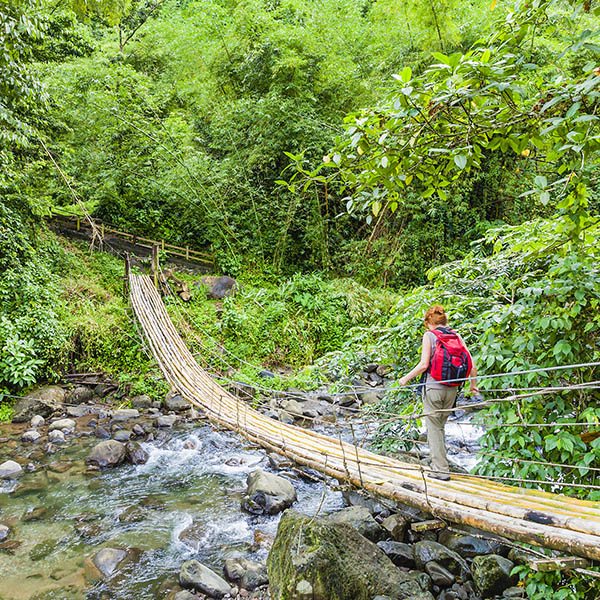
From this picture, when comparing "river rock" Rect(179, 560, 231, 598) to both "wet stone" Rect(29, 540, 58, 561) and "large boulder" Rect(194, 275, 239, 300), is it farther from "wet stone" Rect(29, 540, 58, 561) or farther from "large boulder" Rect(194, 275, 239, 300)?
"large boulder" Rect(194, 275, 239, 300)

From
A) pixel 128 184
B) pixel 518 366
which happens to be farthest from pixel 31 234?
pixel 518 366

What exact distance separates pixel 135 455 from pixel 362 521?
2418mm

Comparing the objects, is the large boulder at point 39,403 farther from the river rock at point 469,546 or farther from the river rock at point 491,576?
the river rock at point 491,576

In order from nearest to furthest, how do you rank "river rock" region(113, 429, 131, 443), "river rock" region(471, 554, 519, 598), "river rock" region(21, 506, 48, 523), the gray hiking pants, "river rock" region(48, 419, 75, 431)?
1. the gray hiking pants
2. "river rock" region(471, 554, 519, 598)
3. "river rock" region(21, 506, 48, 523)
4. "river rock" region(113, 429, 131, 443)
5. "river rock" region(48, 419, 75, 431)

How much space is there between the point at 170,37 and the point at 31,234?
7321 mm

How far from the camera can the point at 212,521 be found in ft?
10.9

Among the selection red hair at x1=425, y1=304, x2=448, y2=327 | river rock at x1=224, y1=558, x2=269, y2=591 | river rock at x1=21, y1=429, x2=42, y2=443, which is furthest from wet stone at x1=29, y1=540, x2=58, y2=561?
red hair at x1=425, y1=304, x2=448, y2=327

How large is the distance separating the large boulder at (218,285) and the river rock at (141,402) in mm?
2491

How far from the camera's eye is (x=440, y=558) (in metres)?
2.69

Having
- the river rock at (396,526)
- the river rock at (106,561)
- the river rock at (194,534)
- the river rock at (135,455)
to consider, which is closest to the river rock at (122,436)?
the river rock at (135,455)

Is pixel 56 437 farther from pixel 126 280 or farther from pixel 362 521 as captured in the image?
pixel 362 521

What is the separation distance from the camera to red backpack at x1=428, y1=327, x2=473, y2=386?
2.20m

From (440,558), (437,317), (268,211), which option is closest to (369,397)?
(440,558)

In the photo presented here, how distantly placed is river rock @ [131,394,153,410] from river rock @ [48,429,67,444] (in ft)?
3.18
